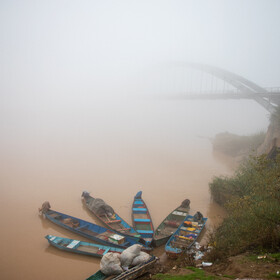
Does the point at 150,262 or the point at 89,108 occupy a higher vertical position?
the point at 89,108

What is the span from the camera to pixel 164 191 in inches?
620

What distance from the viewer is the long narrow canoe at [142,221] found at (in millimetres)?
9045

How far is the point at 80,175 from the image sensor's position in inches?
717

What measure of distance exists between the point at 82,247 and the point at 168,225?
3845 mm

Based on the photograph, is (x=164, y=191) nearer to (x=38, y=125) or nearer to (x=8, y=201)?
(x=8, y=201)

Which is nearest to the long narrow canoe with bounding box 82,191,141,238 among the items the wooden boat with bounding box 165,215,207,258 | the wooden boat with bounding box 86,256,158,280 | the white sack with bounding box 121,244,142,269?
the wooden boat with bounding box 165,215,207,258

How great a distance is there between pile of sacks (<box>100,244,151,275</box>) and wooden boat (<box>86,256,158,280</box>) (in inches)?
5.9

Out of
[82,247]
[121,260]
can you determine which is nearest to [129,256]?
[121,260]

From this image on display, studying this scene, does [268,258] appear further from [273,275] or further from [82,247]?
[82,247]

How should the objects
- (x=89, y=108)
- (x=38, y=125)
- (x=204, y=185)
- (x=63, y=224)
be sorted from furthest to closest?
1. (x=89, y=108)
2. (x=38, y=125)
3. (x=204, y=185)
4. (x=63, y=224)

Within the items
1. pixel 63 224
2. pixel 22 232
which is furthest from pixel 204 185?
pixel 22 232

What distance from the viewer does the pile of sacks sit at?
21.6ft

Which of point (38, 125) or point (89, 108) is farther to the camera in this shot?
point (89, 108)

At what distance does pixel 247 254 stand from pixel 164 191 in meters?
9.55
